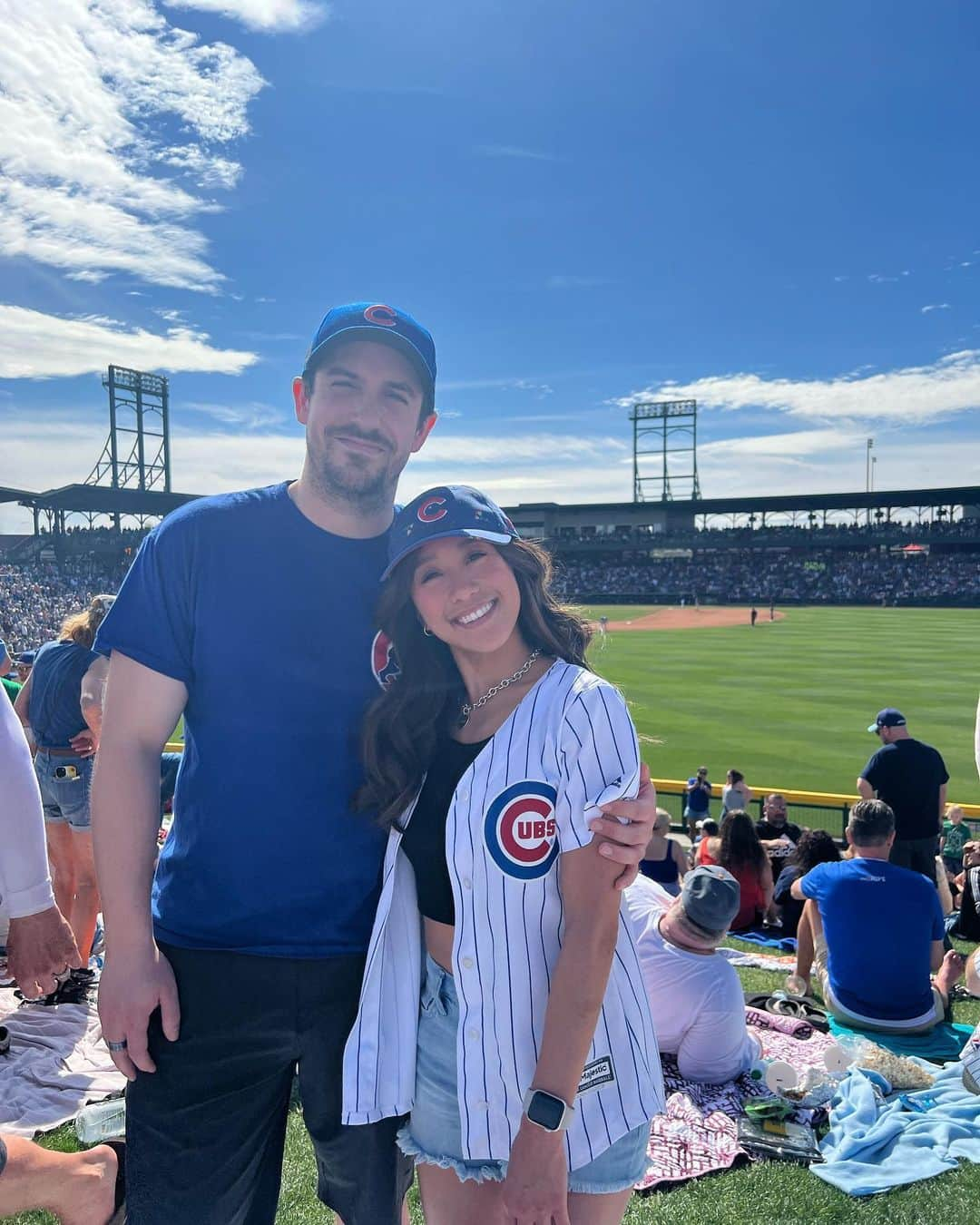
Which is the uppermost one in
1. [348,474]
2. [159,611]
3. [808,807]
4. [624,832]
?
[348,474]

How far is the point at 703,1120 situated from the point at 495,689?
306cm

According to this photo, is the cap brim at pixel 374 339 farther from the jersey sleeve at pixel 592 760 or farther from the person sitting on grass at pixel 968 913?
the person sitting on grass at pixel 968 913

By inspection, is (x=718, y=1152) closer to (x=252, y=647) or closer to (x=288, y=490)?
(x=252, y=647)

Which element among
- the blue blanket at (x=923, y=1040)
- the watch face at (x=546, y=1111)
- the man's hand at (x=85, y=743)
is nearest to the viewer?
the watch face at (x=546, y=1111)

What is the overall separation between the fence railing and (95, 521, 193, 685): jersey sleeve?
999 centimetres

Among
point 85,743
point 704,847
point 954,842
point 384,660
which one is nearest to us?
point 384,660

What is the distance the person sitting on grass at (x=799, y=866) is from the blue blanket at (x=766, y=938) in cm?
14

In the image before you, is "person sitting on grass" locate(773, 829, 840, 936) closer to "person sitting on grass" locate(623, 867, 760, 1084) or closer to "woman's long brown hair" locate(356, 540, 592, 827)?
"person sitting on grass" locate(623, 867, 760, 1084)

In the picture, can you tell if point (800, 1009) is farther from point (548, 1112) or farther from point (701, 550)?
point (701, 550)

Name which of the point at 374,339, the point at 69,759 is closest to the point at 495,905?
the point at 374,339

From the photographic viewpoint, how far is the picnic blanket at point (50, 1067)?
13.0 ft

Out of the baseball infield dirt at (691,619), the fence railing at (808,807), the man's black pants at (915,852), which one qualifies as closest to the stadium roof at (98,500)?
the baseball infield dirt at (691,619)

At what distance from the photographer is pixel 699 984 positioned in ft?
14.3

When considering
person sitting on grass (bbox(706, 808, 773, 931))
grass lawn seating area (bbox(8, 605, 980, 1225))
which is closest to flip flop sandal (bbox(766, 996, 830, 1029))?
grass lawn seating area (bbox(8, 605, 980, 1225))
